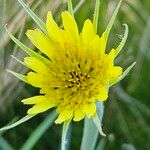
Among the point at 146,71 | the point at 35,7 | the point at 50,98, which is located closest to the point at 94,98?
the point at 50,98

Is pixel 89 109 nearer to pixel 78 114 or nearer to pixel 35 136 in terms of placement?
pixel 78 114

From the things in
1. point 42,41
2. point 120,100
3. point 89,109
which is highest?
point 42,41

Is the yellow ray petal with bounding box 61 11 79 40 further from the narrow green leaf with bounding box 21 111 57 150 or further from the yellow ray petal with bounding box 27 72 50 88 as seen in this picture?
the narrow green leaf with bounding box 21 111 57 150

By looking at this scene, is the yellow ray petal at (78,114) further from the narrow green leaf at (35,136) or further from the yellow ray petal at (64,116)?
the narrow green leaf at (35,136)

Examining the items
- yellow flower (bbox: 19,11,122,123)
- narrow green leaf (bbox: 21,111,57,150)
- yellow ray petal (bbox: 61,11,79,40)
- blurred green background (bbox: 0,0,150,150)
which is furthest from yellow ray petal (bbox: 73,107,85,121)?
blurred green background (bbox: 0,0,150,150)

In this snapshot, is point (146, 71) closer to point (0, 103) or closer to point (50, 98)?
point (0, 103)

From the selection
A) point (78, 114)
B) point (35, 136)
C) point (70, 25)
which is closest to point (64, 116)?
point (78, 114)

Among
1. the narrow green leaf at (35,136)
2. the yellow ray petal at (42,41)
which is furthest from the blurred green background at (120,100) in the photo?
the yellow ray petal at (42,41)
